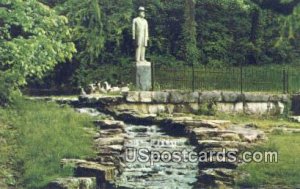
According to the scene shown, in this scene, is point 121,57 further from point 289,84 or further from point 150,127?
point 150,127

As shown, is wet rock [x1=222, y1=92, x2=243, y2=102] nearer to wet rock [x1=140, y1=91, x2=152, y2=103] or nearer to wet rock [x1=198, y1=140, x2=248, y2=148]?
wet rock [x1=140, y1=91, x2=152, y2=103]

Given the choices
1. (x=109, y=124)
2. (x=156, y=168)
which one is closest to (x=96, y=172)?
(x=156, y=168)

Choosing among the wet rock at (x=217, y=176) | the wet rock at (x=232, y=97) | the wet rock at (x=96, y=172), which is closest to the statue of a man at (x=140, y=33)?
the wet rock at (x=232, y=97)

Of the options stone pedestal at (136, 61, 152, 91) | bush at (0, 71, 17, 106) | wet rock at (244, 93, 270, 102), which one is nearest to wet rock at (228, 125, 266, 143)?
wet rock at (244, 93, 270, 102)

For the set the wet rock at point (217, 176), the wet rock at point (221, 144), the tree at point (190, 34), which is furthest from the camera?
the tree at point (190, 34)

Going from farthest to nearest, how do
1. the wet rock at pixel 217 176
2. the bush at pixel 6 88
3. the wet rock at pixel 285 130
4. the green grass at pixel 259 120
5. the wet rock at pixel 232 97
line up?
the wet rock at pixel 232 97, the green grass at pixel 259 120, the bush at pixel 6 88, the wet rock at pixel 285 130, the wet rock at pixel 217 176

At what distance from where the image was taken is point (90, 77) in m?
22.3

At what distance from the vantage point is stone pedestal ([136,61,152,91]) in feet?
60.7

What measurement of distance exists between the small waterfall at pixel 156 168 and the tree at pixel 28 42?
103 inches

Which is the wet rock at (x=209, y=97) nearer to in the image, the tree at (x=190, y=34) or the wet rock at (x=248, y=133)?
the wet rock at (x=248, y=133)

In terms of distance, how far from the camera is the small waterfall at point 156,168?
1250 centimetres

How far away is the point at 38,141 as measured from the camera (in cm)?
1376

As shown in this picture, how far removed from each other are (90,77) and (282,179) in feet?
37.6

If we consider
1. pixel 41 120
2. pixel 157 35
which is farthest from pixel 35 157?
pixel 157 35
